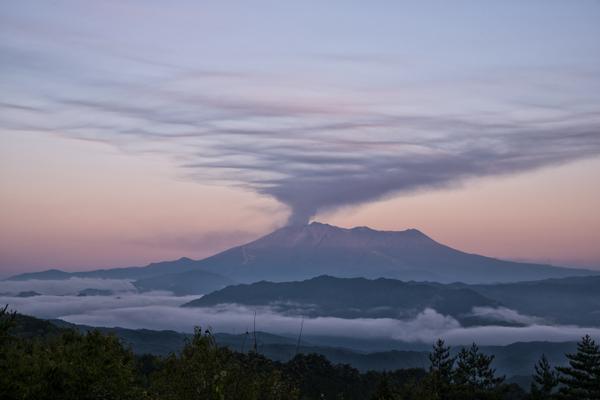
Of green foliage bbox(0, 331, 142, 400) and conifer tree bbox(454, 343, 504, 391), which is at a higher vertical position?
green foliage bbox(0, 331, 142, 400)

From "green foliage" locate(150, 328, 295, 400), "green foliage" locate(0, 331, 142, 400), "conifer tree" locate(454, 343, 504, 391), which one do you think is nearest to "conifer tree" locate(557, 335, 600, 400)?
"conifer tree" locate(454, 343, 504, 391)

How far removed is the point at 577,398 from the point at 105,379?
66808mm

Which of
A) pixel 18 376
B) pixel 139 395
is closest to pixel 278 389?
pixel 139 395

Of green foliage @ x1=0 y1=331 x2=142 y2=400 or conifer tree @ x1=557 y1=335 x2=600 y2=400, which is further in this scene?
conifer tree @ x1=557 y1=335 x2=600 y2=400

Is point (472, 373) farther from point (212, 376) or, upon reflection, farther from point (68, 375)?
point (212, 376)

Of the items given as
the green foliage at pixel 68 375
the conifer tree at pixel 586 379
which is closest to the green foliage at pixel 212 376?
the green foliage at pixel 68 375

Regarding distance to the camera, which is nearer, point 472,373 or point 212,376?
point 212,376

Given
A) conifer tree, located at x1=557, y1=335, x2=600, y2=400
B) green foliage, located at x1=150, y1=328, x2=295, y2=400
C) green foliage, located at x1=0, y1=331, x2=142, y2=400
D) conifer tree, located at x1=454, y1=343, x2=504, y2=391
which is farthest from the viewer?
conifer tree, located at x1=454, y1=343, x2=504, y2=391

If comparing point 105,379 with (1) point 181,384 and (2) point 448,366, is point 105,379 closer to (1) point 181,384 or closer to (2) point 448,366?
(1) point 181,384

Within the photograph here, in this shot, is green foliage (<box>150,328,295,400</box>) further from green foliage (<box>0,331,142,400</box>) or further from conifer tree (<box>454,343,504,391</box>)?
conifer tree (<box>454,343,504,391</box>)

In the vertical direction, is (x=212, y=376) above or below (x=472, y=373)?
above

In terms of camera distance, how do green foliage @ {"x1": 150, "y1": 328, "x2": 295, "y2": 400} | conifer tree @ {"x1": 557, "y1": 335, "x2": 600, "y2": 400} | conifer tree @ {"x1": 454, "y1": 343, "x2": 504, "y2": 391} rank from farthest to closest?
conifer tree @ {"x1": 454, "y1": 343, "x2": 504, "y2": 391}, conifer tree @ {"x1": 557, "y1": 335, "x2": 600, "y2": 400}, green foliage @ {"x1": 150, "y1": 328, "x2": 295, "y2": 400}

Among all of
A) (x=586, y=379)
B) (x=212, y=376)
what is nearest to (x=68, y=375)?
(x=212, y=376)

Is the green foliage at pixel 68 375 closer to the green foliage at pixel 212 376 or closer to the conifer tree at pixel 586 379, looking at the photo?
Result: the green foliage at pixel 212 376
